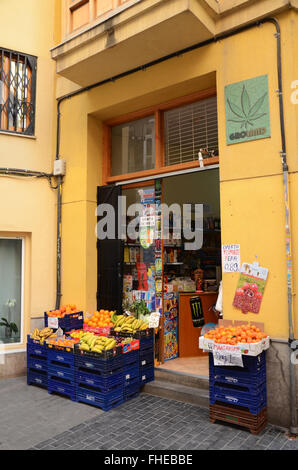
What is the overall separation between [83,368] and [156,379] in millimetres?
1384

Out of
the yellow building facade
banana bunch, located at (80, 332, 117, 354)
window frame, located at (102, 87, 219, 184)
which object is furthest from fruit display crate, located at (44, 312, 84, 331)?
window frame, located at (102, 87, 219, 184)

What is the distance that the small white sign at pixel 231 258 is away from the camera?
5.23m

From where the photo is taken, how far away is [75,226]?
295 inches

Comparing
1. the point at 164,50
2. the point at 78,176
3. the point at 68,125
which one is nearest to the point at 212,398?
the point at 78,176

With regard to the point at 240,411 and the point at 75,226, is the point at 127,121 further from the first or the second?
the point at 240,411

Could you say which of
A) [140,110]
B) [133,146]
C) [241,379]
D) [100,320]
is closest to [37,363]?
[100,320]

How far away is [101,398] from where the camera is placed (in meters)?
5.29

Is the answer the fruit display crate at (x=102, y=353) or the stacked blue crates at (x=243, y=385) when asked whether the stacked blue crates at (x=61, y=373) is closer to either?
the fruit display crate at (x=102, y=353)

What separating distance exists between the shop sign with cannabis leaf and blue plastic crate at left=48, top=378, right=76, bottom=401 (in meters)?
4.46

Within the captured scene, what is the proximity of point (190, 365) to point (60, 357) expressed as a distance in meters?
2.29

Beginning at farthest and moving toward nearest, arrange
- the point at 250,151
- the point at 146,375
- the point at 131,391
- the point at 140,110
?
the point at 140,110 < the point at 146,375 < the point at 131,391 < the point at 250,151

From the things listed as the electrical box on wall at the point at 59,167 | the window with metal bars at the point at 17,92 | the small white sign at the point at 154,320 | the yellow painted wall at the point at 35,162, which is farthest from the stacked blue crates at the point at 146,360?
the window with metal bars at the point at 17,92

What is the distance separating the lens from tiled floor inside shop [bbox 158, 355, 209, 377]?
6134mm

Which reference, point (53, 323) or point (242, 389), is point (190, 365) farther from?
point (53, 323)
